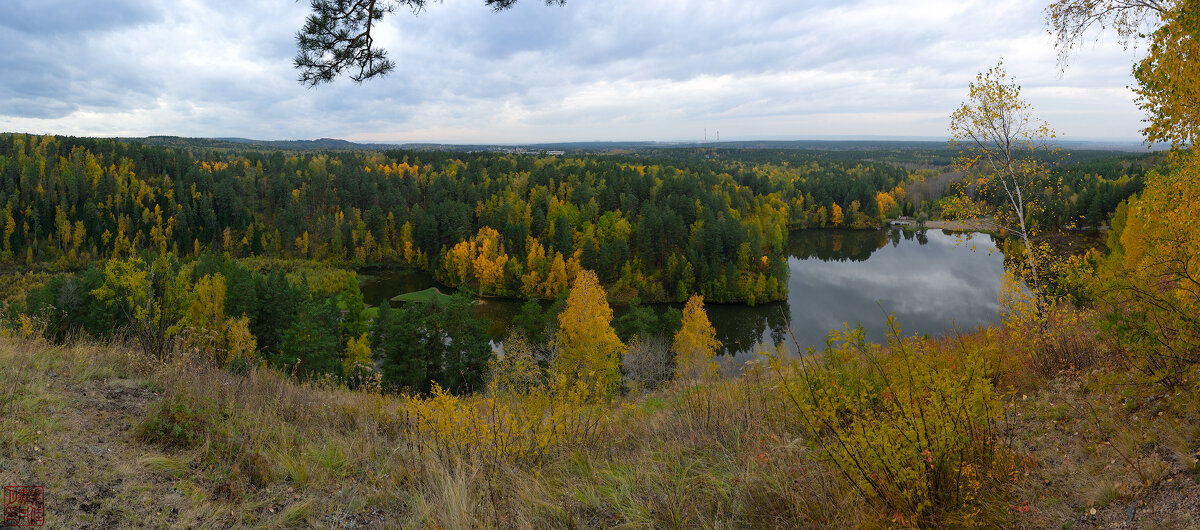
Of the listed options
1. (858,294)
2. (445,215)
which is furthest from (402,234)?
(858,294)

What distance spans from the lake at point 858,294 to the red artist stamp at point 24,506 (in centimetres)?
2506

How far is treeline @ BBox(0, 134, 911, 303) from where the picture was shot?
189ft

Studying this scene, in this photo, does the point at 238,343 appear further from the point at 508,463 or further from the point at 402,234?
the point at 402,234

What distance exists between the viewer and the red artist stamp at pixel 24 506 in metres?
2.73

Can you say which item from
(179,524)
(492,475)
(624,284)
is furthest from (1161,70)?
(624,284)

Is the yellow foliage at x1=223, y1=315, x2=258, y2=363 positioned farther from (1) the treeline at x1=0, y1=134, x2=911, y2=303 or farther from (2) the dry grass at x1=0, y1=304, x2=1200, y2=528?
(1) the treeline at x1=0, y1=134, x2=911, y2=303

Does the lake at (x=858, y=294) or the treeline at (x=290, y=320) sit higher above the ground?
the treeline at (x=290, y=320)

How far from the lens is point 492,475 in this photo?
135 inches

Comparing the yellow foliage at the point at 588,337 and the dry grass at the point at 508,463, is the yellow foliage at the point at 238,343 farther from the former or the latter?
the yellow foliage at the point at 588,337

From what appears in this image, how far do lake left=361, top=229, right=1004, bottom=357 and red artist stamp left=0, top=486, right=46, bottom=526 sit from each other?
2506 cm

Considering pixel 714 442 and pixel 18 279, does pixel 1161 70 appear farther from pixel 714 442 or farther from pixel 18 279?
pixel 18 279

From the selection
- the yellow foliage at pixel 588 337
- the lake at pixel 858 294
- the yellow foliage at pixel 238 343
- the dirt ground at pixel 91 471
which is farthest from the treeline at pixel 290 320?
the dirt ground at pixel 91 471

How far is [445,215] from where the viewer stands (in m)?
74.7

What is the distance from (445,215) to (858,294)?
53.5m
